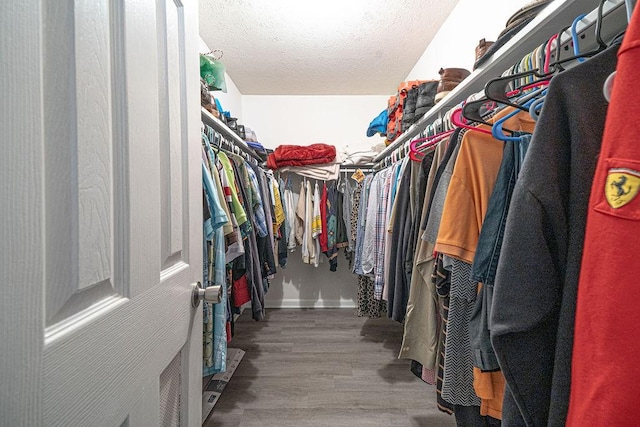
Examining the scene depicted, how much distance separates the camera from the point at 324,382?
165cm

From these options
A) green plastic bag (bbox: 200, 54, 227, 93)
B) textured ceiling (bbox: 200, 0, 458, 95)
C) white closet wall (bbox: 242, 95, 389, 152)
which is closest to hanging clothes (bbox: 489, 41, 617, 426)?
green plastic bag (bbox: 200, 54, 227, 93)

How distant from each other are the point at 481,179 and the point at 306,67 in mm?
2180

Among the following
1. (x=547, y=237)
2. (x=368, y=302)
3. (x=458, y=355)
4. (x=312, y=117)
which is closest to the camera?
(x=547, y=237)

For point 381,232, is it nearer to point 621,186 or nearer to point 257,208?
Answer: point 257,208

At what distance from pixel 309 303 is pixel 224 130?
2173 mm

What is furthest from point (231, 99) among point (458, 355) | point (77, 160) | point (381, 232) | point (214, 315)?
point (458, 355)

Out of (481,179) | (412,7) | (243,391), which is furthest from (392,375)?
(412,7)

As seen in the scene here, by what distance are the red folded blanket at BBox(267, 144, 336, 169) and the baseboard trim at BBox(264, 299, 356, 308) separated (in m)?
Result: 1.52

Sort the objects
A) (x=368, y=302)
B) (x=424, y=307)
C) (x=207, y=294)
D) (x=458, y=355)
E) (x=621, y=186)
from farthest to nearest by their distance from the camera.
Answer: (x=368, y=302)
(x=424, y=307)
(x=458, y=355)
(x=207, y=294)
(x=621, y=186)

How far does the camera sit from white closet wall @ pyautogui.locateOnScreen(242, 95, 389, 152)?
9.71 ft

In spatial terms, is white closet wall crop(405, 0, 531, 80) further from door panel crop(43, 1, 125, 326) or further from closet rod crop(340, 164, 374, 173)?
door panel crop(43, 1, 125, 326)

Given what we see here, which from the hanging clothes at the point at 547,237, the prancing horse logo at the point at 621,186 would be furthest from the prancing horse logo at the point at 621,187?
the hanging clothes at the point at 547,237

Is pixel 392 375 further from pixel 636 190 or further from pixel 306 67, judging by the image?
pixel 306 67

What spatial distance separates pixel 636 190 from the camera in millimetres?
279
